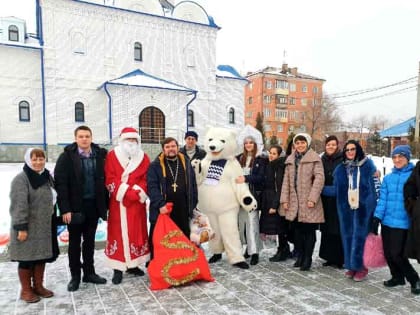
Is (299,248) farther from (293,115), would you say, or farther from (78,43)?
(293,115)

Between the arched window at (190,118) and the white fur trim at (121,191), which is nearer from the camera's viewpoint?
the white fur trim at (121,191)

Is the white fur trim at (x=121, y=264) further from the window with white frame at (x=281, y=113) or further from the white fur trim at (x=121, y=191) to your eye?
the window with white frame at (x=281, y=113)

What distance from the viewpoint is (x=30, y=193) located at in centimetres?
340

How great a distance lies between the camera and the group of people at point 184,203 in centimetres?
348

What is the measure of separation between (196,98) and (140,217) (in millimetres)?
18830

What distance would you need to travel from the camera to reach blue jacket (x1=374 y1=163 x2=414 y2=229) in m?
3.61

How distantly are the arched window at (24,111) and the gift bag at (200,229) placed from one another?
1773cm

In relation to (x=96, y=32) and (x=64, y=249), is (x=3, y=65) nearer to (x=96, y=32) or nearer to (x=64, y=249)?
(x=96, y=32)

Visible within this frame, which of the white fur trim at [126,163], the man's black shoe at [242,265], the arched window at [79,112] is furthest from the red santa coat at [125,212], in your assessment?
the arched window at [79,112]

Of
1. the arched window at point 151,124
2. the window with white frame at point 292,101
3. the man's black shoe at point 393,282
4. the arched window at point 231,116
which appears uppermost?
the window with white frame at point 292,101

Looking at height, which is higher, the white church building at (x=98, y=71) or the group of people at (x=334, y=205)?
the white church building at (x=98, y=71)

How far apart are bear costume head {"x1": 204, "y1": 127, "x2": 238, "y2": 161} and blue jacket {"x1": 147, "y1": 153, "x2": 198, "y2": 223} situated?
510mm

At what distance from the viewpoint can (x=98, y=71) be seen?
776 inches

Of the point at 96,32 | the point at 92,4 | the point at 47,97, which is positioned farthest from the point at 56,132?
the point at 92,4
